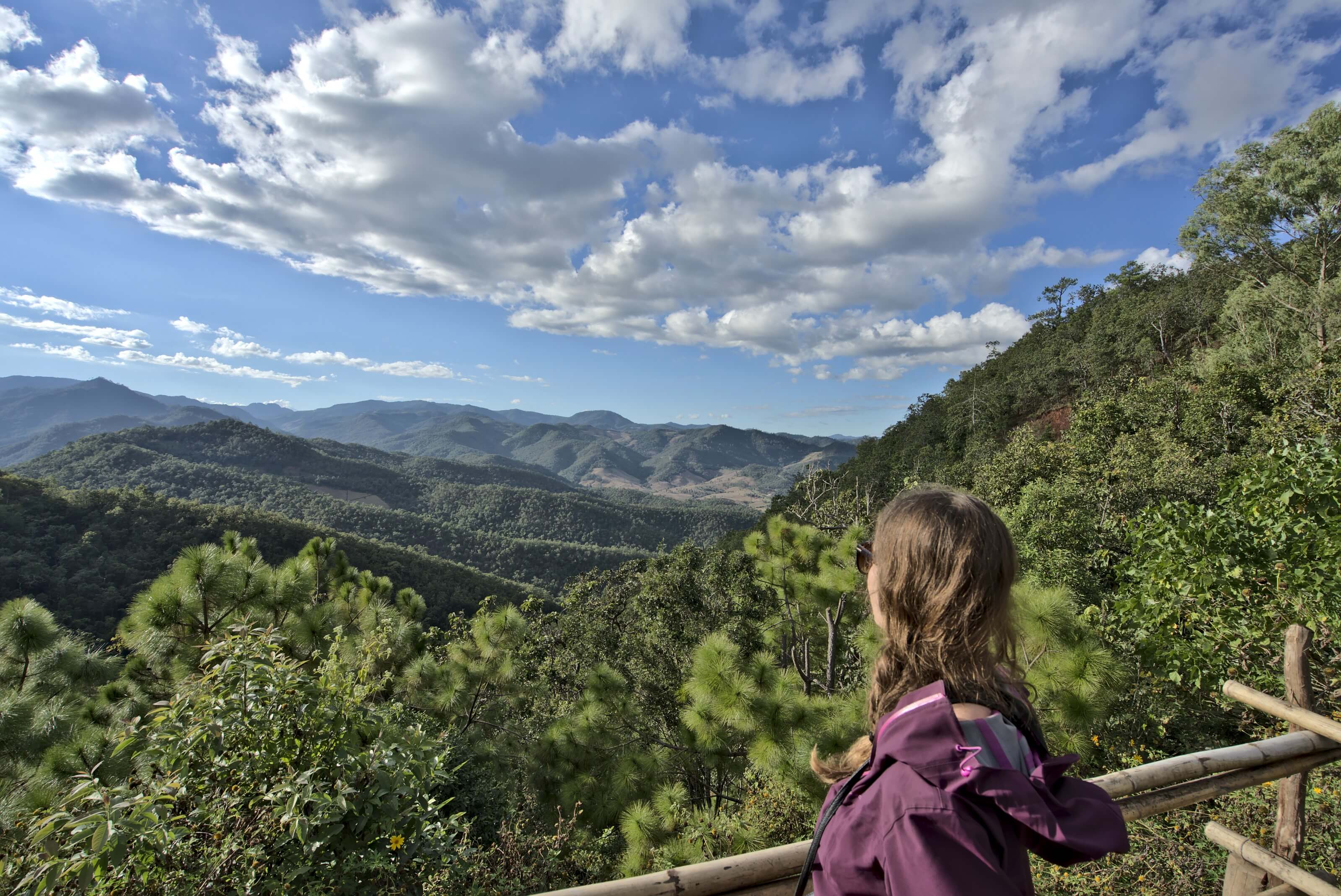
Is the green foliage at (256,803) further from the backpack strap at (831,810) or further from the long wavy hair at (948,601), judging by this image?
the long wavy hair at (948,601)

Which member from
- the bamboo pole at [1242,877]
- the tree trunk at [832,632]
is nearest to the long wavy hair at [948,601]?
the bamboo pole at [1242,877]

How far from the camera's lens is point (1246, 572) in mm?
3363

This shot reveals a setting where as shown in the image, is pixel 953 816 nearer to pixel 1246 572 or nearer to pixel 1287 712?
pixel 1287 712

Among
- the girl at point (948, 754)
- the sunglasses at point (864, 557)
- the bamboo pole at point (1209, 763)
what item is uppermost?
the sunglasses at point (864, 557)

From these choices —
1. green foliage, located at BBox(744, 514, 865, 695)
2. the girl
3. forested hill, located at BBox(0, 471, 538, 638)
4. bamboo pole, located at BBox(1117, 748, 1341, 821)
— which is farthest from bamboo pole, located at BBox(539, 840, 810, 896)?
forested hill, located at BBox(0, 471, 538, 638)

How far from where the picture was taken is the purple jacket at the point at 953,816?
632 mm

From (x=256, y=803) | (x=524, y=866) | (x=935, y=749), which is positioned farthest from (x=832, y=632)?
(x=935, y=749)

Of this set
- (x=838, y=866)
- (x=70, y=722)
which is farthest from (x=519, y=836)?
(x=838, y=866)

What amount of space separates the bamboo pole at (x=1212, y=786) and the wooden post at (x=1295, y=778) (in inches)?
4.1

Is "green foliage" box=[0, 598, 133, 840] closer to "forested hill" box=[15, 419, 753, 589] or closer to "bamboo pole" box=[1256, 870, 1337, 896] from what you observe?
"bamboo pole" box=[1256, 870, 1337, 896]

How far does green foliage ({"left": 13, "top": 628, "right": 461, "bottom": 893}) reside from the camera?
148 centimetres

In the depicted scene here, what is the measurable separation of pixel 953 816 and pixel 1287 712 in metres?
2.27

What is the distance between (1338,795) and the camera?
2885mm

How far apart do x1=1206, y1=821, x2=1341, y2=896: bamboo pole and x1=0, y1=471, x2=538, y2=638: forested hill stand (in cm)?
2250
